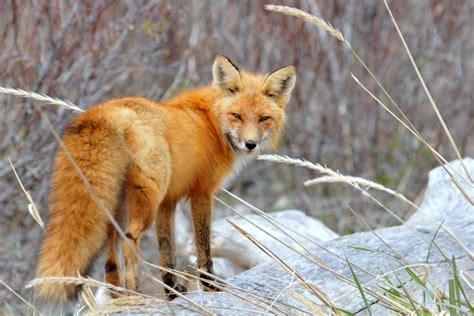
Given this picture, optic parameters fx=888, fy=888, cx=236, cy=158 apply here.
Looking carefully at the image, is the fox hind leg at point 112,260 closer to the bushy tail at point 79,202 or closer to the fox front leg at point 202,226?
the bushy tail at point 79,202

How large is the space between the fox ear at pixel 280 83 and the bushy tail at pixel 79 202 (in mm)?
1560

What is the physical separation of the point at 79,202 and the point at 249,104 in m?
1.73

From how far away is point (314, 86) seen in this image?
411 inches

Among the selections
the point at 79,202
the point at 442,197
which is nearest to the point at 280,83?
the point at 442,197

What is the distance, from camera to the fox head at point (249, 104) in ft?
18.0

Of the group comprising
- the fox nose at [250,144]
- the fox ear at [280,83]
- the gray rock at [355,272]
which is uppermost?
A: the fox ear at [280,83]

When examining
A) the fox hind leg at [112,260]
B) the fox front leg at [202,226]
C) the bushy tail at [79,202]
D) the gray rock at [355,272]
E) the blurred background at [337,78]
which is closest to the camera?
the gray rock at [355,272]

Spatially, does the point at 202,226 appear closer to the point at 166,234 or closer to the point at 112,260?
the point at 166,234

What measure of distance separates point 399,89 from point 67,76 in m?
4.56

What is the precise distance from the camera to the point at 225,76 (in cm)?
573

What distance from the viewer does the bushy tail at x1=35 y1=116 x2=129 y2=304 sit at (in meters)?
3.98

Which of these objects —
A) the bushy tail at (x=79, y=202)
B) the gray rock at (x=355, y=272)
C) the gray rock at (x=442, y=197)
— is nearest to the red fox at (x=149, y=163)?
the bushy tail at (x=79, y=202)

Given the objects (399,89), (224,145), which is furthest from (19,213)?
(399,89)

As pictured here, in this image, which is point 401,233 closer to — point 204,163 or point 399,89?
point 204,163
